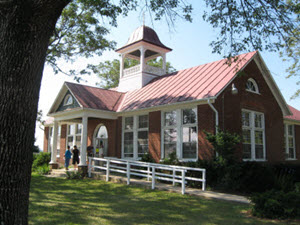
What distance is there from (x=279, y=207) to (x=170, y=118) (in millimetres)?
8297

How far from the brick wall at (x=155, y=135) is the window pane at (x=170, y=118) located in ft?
1.30

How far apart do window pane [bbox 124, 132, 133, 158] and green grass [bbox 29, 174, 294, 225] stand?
5400 mm

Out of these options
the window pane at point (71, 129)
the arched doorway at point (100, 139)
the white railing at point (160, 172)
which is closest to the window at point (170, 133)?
the white railing at point (160, 172)

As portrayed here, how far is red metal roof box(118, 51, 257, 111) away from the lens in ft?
46.6

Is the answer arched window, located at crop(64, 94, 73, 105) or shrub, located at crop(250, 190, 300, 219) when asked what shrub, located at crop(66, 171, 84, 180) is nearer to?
arched window, located at crop(64, 94, 73, 105)

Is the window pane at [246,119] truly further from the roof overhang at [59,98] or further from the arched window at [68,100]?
the roof overhang at [59,98]

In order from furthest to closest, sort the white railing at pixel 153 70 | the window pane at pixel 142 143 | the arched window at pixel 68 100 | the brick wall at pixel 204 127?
the white railing at pixel 153 70
the arched window at pixel 68 100
the window pane at pixel 142 143
the brick wall at pixel 204 127

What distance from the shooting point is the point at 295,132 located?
69.8 feet

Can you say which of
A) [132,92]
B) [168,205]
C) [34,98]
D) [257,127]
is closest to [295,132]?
[257,127]

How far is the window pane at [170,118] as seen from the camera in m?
15.3

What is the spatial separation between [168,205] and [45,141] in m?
22.1

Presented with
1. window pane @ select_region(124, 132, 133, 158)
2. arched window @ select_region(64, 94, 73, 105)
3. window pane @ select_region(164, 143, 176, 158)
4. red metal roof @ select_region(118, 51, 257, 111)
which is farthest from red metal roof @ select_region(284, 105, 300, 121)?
arched window @ select_region(64, 94, 73, 105)

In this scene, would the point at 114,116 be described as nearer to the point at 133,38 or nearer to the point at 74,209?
the point at 133,38

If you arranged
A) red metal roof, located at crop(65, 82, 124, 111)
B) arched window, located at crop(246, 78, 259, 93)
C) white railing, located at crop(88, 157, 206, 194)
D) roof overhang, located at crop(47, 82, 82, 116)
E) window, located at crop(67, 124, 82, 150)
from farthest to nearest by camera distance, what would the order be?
1. window, located at crop(67, 124, 82, 150)
2. roof overhang, located at crop(47, 82, 82, 116)
3. red metal roof, located at crop(65, 82, 124, 111)
4. arched window, located at crop(246, 78, 259, 93)
5. white railing, located at crop(88, 157, 206, 194)
